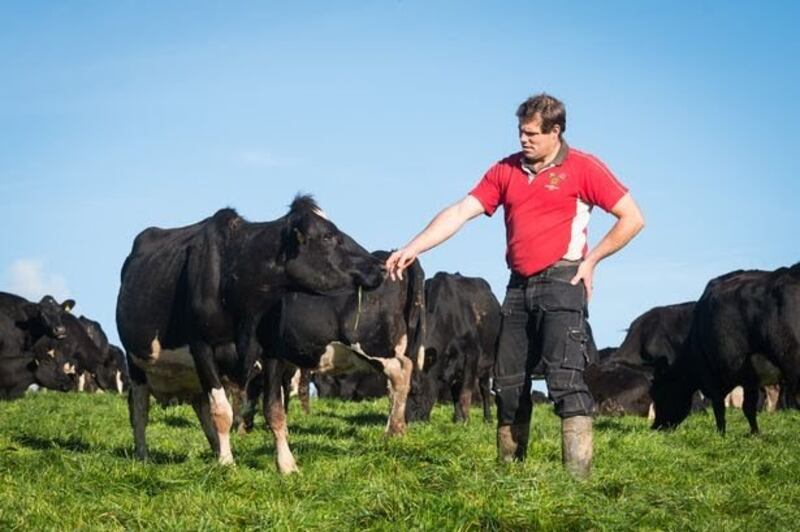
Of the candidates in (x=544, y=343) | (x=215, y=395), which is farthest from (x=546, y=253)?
(x=215, y=395)

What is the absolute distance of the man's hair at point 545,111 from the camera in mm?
8500

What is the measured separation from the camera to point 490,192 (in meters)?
8.85

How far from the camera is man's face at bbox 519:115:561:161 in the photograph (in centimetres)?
850

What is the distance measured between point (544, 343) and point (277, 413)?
3159mm

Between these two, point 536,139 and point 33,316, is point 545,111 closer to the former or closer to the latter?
point 536,139

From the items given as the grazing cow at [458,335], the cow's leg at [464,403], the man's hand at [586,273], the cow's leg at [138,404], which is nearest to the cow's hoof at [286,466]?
the cow's leg at [138,404]

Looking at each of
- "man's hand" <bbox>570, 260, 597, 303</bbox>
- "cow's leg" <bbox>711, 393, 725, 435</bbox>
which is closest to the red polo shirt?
"man's hand" <bbox>570, 260, 597, 303</bbox>

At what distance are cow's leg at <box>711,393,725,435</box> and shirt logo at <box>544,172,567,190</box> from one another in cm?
935

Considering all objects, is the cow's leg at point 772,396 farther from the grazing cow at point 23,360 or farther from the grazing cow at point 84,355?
the grazing cow at point 84,355

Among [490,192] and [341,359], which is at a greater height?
[490,192]

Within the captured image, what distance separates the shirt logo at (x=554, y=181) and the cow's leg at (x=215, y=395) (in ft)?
13.3

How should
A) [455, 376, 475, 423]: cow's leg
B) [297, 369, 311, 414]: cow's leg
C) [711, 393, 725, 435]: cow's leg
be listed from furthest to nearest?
1. [297, 369, 311, 414]: cow's leg
2. [455, 376, 475, 423]: cow's leg
3. [711, 393, 725, 435]: cow's leg

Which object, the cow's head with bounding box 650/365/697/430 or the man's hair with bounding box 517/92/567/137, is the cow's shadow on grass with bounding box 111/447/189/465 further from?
the cow's head with bounding box 650/365/697/430

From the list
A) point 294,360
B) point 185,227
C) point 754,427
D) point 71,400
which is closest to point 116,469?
point 185,227
